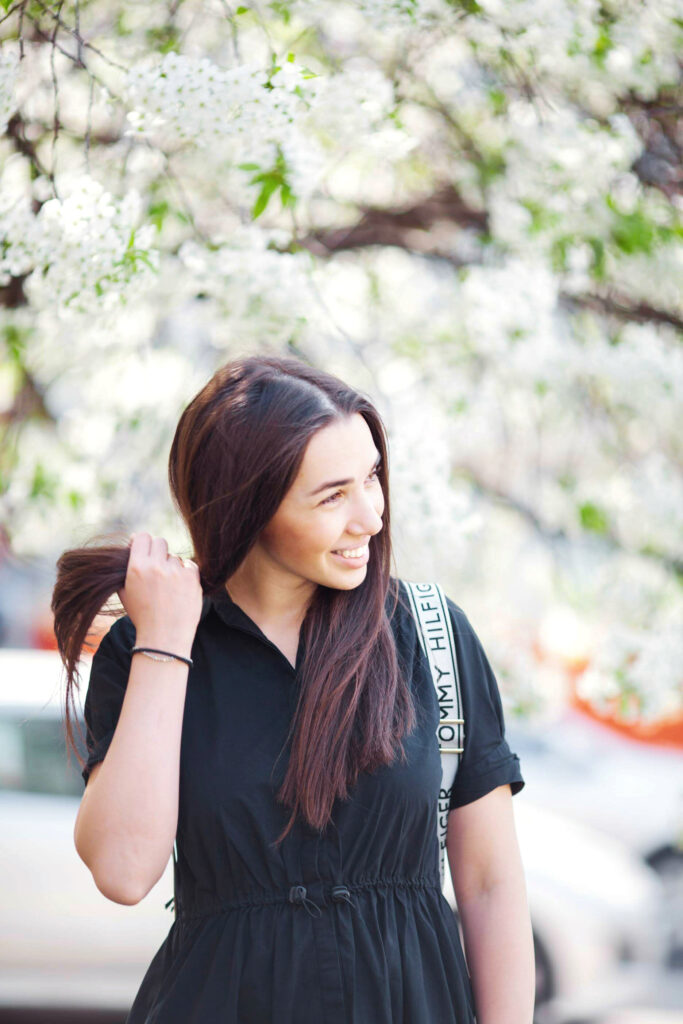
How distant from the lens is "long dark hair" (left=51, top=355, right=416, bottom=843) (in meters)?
1.60

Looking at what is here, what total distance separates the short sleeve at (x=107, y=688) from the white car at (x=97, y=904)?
245 centimetres

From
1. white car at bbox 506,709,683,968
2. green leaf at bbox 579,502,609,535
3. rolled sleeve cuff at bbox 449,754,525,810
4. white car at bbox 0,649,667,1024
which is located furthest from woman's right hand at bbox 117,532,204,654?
white car at bbox 506,709,683,968

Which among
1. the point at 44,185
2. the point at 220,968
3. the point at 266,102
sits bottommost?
the point at 220,968

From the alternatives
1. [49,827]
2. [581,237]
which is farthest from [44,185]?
[49,827]

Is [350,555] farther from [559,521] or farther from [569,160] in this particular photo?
[559,521]

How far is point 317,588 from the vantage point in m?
1.81

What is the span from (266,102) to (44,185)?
67 cm

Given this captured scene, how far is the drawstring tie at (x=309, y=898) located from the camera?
1.55 m

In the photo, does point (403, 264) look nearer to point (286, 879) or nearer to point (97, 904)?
point (97, 904)

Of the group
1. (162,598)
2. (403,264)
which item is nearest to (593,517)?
(403,264)

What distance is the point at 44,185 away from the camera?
2.41 metres

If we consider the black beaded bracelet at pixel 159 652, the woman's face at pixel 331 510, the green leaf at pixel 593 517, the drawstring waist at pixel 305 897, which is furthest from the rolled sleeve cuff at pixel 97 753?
the green leaf at pixel 593 517

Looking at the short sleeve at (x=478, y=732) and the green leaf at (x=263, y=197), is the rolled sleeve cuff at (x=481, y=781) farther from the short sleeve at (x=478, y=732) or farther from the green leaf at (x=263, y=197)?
the green leaf at (x=263, y=197)

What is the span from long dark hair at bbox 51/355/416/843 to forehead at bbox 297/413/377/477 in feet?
0.05
